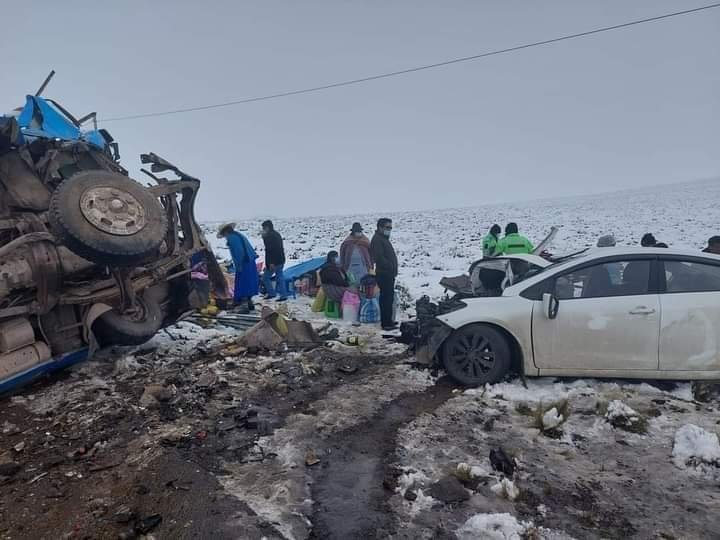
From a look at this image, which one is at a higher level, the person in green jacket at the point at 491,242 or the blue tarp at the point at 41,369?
the person in green jacket at the point at 491,242

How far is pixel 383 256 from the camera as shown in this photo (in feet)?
24.0

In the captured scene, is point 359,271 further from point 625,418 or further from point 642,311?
point 625,418

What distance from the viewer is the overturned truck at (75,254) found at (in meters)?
4.41

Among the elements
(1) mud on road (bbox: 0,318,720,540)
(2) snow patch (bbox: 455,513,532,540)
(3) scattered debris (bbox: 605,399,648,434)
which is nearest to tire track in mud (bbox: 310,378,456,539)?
(1) mud on road (bbox: 0,318,720,540)

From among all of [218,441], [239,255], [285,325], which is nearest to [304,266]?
[239,255]

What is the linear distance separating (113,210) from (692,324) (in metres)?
5.67

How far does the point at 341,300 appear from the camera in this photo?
822 cm

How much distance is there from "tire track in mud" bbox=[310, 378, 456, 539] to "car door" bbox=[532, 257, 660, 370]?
1.26 metres

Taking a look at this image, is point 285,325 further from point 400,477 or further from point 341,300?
point 400,477

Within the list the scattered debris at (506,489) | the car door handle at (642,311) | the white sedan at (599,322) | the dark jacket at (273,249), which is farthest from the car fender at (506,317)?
the dark jacket at (273,249)

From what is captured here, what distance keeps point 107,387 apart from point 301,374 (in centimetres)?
203

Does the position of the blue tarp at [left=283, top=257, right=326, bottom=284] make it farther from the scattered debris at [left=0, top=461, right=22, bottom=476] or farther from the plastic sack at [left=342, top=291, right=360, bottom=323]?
the scattered debris at [left=0, top=461, right=22, bottom=476]

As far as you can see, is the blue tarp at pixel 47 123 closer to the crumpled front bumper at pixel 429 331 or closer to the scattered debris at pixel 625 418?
the crumpled front bumper at pixel 429 331

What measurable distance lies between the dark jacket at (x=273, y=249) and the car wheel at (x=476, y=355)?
5899mm
